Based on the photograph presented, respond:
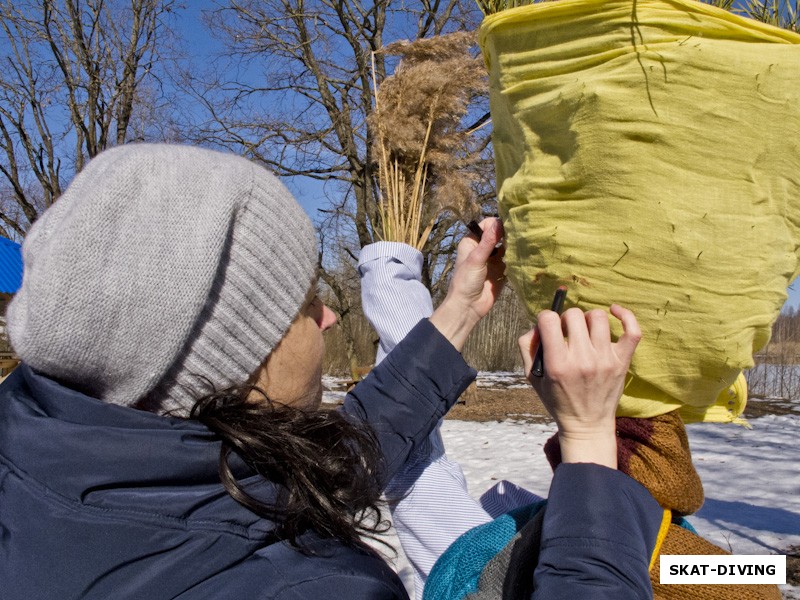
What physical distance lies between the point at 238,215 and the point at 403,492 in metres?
1.02

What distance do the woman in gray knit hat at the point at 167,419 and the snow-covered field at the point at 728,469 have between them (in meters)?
3.81

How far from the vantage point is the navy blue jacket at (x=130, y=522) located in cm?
81

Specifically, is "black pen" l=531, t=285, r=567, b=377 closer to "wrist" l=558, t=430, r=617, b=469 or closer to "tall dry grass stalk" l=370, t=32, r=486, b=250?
"wrist" l=558, t=430, r=617, b=469

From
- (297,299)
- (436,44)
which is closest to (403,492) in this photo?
(297,299)

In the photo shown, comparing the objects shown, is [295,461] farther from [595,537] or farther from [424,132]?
[424,132]

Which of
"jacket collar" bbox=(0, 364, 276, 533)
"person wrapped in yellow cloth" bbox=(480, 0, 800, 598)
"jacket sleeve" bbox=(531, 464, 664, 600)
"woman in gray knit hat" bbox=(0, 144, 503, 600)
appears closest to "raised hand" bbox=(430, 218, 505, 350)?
"person wrapped in yellow cloth" bbox=(480, 0, 800, 598)

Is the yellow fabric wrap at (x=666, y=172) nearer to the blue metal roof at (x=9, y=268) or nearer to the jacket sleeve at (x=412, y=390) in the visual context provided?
the jacket sleeve at (x=412, y=390)

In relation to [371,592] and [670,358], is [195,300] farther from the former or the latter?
[670,358]

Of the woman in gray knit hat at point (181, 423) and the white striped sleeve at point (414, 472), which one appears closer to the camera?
the woman in gray knit hat at point (181, 423)

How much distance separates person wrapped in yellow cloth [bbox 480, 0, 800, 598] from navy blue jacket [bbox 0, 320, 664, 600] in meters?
0.58

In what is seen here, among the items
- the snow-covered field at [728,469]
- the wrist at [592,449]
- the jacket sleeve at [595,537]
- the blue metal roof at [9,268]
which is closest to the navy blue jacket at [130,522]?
the jacket sleeve at [595,537]

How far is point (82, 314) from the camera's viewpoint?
88cm

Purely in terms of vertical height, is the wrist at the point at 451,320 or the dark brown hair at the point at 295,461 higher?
the wrist at the point at 451,320

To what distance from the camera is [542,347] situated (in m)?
1.05
